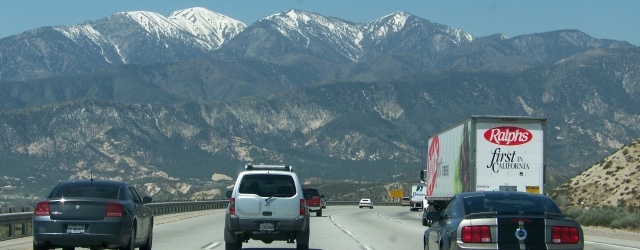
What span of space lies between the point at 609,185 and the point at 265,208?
47.3 m

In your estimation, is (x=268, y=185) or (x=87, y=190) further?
(x=268, y=185)

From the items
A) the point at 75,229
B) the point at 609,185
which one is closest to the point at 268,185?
the point at 75,229

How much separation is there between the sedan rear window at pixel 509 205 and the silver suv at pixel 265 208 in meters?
5.83

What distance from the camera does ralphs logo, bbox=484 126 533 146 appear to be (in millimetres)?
28344

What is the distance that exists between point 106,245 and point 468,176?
14.1 meters

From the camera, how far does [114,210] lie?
17.5m

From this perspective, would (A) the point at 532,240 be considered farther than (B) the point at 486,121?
No

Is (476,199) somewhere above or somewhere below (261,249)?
above

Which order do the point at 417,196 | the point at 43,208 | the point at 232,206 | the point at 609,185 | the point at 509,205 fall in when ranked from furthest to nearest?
1. the point at 417,196
2. the point at 609,185
3. the point at 232,206
4. the point at 43,208
5. the point at 509,205

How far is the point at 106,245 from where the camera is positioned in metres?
17.7

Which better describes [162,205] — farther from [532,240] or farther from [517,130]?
[532,240]

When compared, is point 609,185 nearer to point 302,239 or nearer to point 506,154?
point 506,154

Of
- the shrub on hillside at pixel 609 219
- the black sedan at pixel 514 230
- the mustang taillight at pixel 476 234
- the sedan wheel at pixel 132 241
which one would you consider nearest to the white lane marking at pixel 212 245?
A: the sedan wheel at pixel 132 241

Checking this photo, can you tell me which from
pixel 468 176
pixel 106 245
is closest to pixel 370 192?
pixel 468 176
